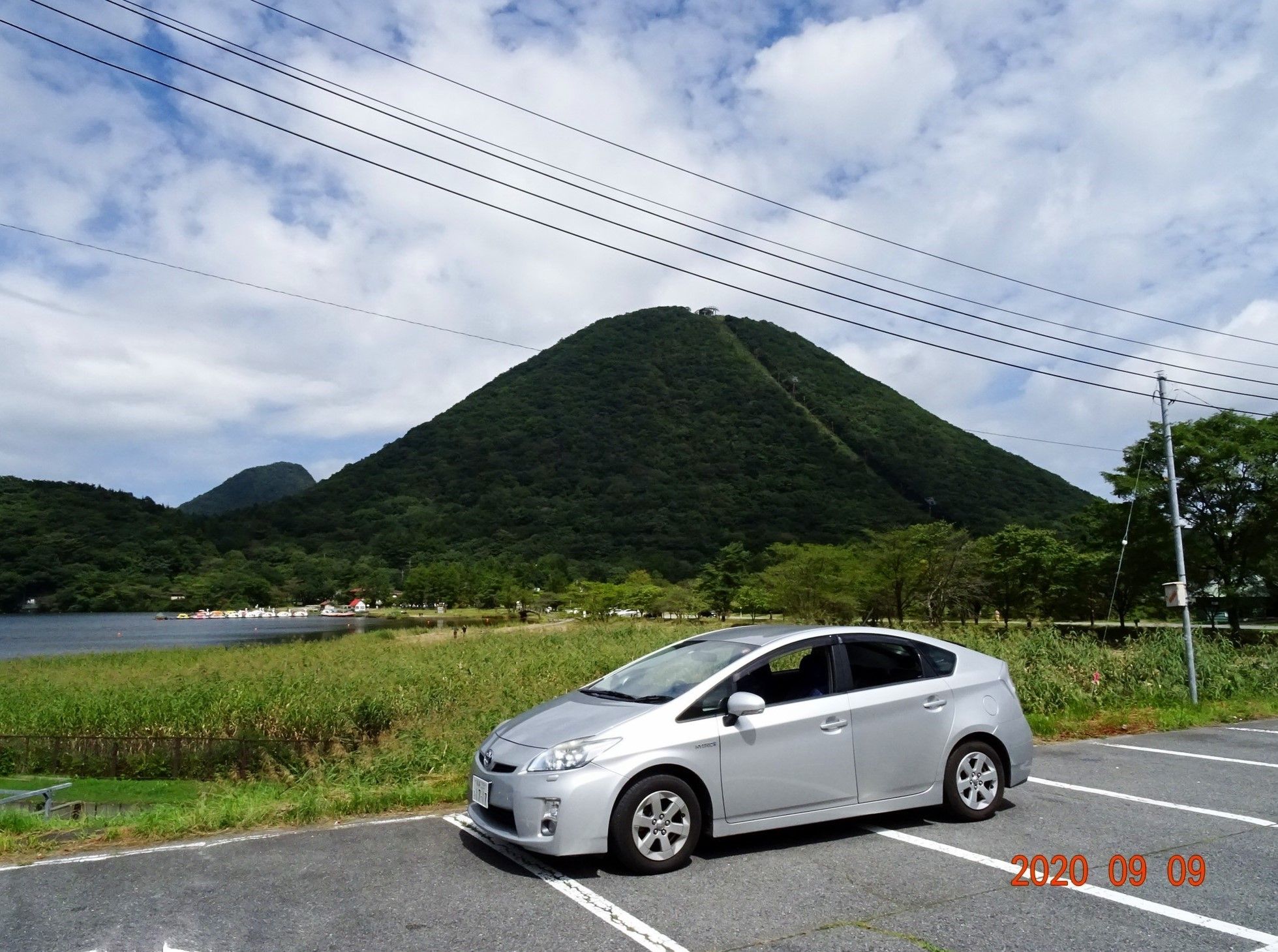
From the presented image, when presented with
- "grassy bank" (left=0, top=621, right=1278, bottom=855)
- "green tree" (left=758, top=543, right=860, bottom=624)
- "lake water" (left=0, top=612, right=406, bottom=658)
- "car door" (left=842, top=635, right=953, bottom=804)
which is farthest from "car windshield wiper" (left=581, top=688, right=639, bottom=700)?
"lake water" (left=0, top=612, right=406, bottom=658)

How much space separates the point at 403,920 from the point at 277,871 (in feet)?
4.09

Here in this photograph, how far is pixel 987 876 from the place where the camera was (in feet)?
16.6

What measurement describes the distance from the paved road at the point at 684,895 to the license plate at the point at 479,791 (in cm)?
34

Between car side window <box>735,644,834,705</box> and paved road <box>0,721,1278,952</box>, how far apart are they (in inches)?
38.4

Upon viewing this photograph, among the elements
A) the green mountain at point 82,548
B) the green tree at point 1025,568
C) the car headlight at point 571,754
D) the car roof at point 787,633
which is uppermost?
the green mountain at point 82,548

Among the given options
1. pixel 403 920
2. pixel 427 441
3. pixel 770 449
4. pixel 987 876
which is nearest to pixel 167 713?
pixel 403 920

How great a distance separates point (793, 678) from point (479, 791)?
2328mm

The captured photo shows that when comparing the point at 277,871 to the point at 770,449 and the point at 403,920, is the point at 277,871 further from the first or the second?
the point at 770,449

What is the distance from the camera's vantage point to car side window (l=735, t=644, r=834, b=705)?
5.90 m

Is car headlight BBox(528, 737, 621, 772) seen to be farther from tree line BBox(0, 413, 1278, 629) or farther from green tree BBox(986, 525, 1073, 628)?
green tree BBox(986, 525, 1073, 628)

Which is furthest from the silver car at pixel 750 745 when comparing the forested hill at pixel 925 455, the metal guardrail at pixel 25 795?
the forested hill at pixel 925 455

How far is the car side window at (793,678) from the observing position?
5.90 m

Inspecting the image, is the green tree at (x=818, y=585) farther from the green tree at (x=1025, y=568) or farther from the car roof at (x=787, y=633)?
the car roof at (x=787, y=633)

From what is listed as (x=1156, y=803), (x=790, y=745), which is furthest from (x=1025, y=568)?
(x=790, y=745)
